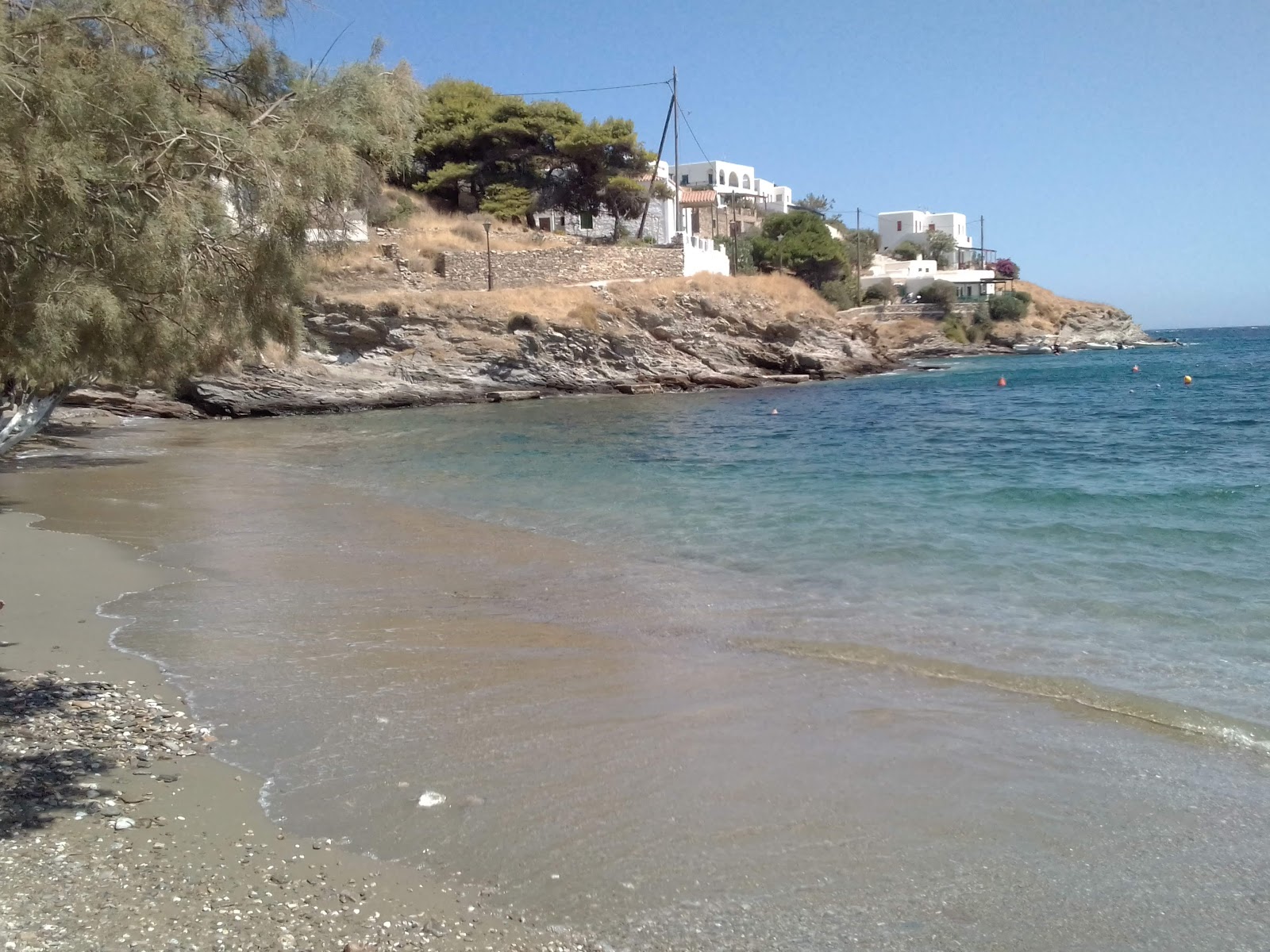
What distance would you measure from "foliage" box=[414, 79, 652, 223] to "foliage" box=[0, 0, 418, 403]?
44.6 meters

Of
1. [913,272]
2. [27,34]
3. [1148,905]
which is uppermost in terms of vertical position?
[913,272]

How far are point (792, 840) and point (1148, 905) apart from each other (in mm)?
1390

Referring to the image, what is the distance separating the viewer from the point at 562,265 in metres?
42.1

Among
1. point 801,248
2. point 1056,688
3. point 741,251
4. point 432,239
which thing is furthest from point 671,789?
point 801,248

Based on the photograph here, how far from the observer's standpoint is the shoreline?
3.46m

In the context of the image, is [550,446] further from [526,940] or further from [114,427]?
[526,940]

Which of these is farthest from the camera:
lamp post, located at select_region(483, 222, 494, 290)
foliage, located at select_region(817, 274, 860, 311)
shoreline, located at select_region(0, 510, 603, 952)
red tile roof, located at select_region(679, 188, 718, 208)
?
red tile roof, located at select_region(679, 188, 718, 208)

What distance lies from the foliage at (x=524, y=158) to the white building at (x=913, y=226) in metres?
52.3

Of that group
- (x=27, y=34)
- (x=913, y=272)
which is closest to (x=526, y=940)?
(x=27, y=34)

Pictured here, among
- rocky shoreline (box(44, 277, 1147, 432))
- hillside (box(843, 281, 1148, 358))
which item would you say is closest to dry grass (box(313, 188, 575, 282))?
rocky shoreline (box(44, 277, 1147, 432))

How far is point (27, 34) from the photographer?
474 cm

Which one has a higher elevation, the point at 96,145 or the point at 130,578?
the point at 96,145

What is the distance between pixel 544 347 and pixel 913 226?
232 feet

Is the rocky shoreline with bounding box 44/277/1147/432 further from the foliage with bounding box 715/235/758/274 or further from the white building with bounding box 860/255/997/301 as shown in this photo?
the white building with bounding box 860/255/997/301
